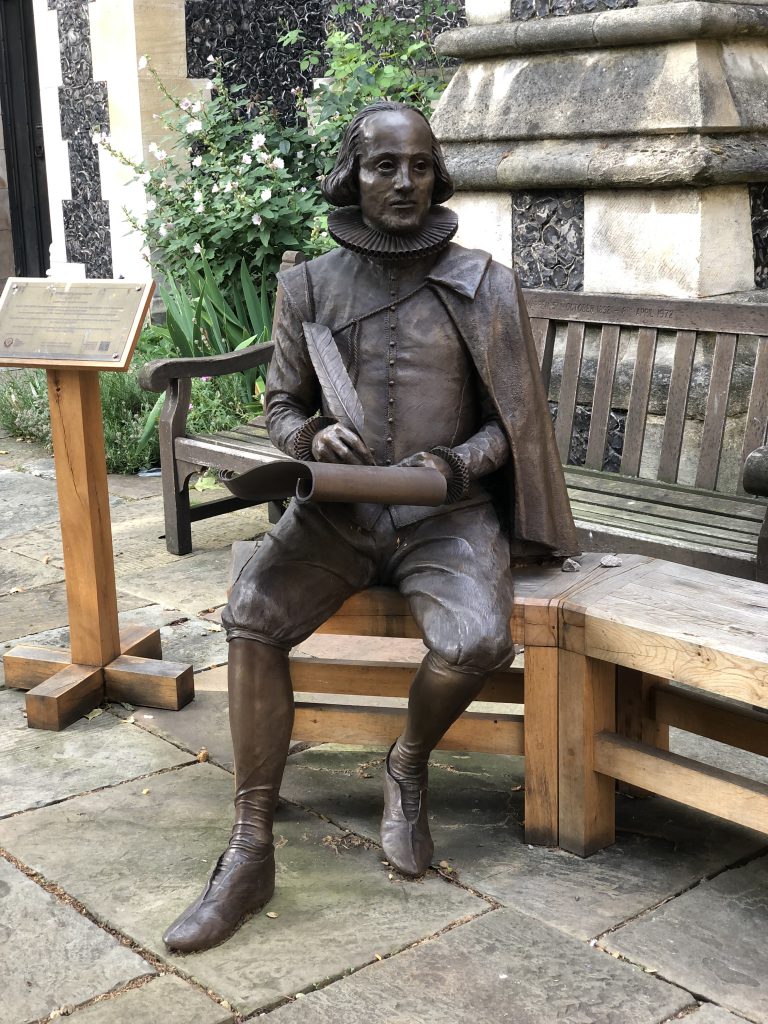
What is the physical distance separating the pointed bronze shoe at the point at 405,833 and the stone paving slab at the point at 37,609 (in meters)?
1.98

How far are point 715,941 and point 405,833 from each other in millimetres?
693

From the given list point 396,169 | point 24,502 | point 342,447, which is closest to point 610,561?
point 342,447

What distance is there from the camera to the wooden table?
2.63 metres

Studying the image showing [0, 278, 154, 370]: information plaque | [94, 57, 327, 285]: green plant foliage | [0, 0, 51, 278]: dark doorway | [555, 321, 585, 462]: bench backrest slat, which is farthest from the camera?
[0, 0, 51, 278]: dark doorway

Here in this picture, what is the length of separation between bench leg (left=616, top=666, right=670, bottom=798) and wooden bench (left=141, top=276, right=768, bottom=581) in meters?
0.57

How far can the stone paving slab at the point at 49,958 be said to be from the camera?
2.44 meters

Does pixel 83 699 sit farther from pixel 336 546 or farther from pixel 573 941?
pixel 573 941

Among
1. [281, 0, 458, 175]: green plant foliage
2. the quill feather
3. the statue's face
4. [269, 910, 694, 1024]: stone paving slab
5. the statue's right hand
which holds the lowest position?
[269, 910, 694, 1024]: stone paving slab

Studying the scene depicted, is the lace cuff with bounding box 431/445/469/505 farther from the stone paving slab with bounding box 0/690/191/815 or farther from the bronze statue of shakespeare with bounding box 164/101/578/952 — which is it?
the stone paving slab with bounding box 0/690/191/815

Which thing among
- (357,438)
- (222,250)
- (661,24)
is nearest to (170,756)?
(357,438)

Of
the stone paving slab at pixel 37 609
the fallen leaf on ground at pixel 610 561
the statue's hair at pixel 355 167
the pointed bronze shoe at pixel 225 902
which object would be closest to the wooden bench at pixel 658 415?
the fallen leaf on ground at pixel 610 561

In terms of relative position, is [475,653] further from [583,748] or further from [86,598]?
[86,598]

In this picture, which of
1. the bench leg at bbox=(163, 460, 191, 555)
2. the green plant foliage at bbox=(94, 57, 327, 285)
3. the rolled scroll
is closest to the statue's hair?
the rolled scroll

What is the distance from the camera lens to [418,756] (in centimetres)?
292
